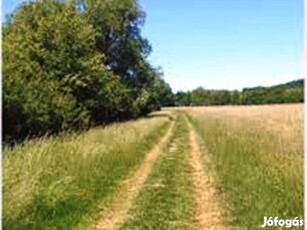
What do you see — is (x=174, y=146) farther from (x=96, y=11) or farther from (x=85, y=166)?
(x=96, y=11)

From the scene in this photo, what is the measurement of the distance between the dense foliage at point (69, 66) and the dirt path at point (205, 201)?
4649 mm

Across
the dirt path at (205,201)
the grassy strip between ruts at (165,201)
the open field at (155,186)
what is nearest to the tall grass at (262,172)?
the open field at (155,186)

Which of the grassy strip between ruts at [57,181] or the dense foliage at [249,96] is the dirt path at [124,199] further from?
the dense foliage at [249,96]

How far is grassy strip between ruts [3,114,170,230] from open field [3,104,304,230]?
0.05 feet

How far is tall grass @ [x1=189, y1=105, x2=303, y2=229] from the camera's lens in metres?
8.35

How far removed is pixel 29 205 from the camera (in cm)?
905

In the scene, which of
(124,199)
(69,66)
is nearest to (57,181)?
(124,199)

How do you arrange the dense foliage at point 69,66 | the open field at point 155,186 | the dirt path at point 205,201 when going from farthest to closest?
the dense foliage at point 69,66, the dirt path at point 205,201, the open field at point 155,186

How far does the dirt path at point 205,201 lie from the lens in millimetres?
9234

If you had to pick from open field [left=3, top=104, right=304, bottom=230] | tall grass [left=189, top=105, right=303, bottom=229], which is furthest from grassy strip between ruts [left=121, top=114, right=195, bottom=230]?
tall grass [left=189, top=105, right=303, bottom=229]

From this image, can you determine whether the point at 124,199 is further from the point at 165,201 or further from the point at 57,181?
the point at 57,181

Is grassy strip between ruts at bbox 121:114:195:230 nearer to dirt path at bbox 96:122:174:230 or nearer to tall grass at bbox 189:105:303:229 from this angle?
dirt path at bbox 96:122:174:230

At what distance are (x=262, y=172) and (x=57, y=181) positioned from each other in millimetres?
3156

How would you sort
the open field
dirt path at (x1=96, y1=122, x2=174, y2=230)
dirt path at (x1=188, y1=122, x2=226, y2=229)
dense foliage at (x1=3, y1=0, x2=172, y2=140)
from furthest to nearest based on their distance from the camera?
dense foliage at (x1=3, y1=0, x2=172, y2=140) → dirt path at (x1=96, y1=122, x2=174, y2=230) → dirt path at (x1=188, y1=122, x2=226, y2=229) → the open field
